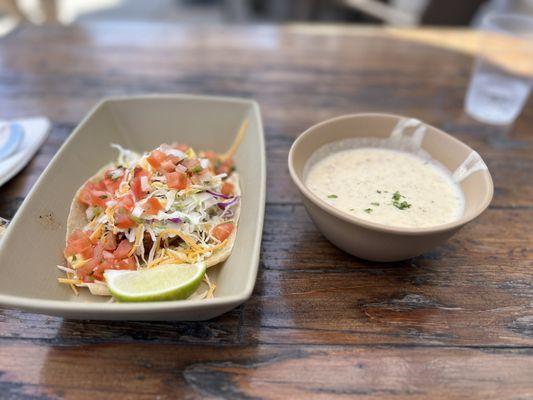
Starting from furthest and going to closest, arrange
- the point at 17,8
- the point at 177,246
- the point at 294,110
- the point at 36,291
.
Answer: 1. the point at 17,8
2. the point at 294,110
3. the point at 177,246
4. the point at 36,291

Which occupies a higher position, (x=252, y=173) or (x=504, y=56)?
(x=504, y=56)

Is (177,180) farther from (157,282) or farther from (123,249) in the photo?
(157,282)

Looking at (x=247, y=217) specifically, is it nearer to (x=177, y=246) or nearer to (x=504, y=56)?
(x=177, y=246)

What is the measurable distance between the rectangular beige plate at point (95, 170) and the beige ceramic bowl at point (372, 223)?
153mm

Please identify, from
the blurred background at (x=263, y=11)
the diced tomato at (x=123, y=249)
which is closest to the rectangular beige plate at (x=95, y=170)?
the diced tomato at (x=123, y=249)

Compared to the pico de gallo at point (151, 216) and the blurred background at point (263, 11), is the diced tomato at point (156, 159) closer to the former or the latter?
the pico de gallo at point (151, 216)

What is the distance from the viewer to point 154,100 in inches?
70.6

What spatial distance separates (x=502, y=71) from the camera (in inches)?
89.7

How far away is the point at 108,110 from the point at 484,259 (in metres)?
1.46

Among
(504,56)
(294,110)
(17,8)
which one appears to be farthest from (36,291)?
(17,8)

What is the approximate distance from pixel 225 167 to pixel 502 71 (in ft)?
5.22

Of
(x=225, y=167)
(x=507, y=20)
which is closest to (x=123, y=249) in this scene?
(x=225, y=167)

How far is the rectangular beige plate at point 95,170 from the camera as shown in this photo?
983mm

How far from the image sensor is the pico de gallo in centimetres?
127
